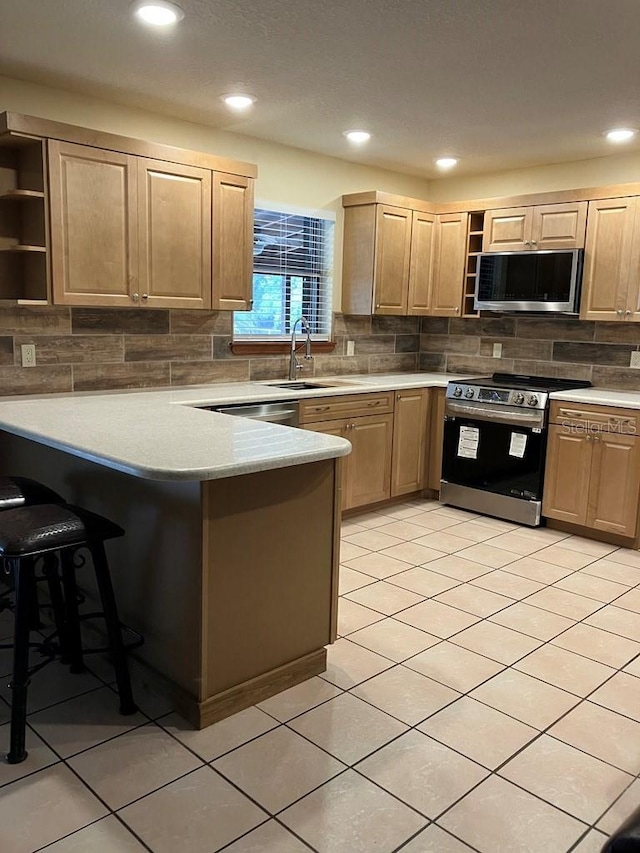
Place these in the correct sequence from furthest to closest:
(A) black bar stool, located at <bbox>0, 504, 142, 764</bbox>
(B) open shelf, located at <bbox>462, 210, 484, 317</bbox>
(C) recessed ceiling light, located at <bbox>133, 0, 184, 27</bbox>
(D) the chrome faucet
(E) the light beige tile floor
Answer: (B) open shelf, located at <bbox>462, 210, 484, 317</bbox> → (D) the chrome faucet → (C) recessed ceiling light, located at <bbox>133, 0, 184, 27</bbox> → (A) black bar stool, located at <bbox>0, 504, 142, 764</bbox> → (E) the light beige tile floor

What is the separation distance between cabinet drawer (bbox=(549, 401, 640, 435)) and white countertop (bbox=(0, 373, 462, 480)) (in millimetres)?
1936

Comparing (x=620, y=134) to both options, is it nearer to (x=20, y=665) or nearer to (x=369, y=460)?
(x=369, y=460)

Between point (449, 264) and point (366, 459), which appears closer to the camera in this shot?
point (366, 459)

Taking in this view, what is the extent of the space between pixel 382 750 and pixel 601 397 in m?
2.86

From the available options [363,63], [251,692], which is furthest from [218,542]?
[363,63]

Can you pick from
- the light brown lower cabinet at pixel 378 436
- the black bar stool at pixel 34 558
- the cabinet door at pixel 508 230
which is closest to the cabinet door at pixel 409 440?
the light brown lower cabinet at pixel 378 436

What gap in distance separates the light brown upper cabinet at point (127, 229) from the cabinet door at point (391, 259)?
1.56 metres

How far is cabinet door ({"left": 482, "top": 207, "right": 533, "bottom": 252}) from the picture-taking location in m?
4.86

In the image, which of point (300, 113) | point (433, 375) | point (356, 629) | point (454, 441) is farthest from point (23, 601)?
point (433, 375)

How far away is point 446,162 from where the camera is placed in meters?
5.05

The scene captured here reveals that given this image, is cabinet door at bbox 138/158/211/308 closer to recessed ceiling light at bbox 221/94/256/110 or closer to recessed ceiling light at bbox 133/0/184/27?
recessed ceiling light at bbox 221/94/256/110

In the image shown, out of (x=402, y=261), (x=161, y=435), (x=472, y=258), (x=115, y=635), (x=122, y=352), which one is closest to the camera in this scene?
(x=115, y=635)

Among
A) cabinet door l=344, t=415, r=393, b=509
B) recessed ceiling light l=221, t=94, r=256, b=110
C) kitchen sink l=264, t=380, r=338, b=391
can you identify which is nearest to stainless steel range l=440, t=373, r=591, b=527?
cabinet door l=344, t=415, r=393, b=509

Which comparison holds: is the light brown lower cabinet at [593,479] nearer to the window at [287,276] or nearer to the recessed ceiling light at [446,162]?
the window at [287,276]
